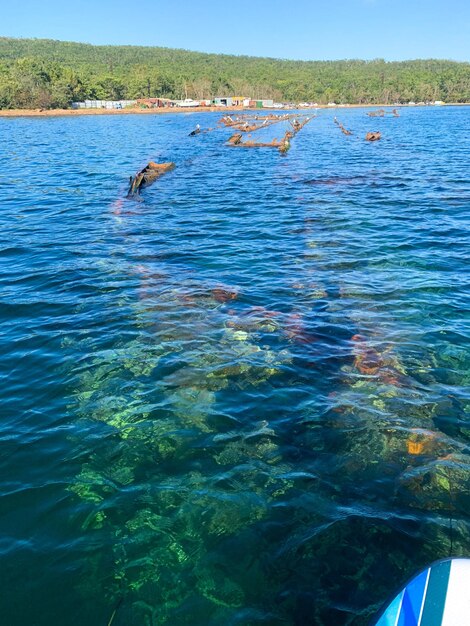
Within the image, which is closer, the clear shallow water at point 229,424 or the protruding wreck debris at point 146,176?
the clear shallow water at point 229,424

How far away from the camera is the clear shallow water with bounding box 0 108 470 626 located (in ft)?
15.5

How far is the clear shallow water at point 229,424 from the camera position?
4.74m

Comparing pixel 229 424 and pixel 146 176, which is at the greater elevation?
pixel 146 176

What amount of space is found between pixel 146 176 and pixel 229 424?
2471 centimetres

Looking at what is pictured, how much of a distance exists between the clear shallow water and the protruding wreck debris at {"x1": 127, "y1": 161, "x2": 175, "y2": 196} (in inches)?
372

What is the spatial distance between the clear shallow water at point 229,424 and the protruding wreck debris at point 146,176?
9457mm

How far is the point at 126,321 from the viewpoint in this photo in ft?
34.3

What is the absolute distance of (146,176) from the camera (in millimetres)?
28672

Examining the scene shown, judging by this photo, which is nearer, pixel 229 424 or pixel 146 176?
pixel 229 424

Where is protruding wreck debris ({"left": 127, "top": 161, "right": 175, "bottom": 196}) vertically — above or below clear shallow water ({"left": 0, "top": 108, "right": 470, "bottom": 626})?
above

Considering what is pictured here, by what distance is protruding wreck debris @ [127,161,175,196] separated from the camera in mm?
25516

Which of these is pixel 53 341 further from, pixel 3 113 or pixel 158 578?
pixel 3 113

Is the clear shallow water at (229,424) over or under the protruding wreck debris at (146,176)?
under

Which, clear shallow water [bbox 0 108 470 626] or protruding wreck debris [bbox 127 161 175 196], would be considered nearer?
clear shallow water [bbox 0 108 470 626]
